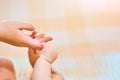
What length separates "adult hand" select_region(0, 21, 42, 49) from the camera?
0.74 meters

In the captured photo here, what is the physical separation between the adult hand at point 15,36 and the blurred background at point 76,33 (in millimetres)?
192

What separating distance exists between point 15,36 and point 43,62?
114 millimetres

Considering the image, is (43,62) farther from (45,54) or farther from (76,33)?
(76,33)

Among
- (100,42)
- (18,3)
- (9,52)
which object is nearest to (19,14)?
(18,3)

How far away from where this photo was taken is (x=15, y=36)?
759mm

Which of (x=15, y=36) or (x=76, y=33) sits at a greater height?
(x=15, y=36)

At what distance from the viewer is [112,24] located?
3.75 ft

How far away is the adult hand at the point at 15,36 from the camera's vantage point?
74cm

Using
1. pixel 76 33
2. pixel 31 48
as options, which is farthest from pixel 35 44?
pixel 76 33

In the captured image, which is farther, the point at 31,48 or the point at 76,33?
the point at 76,33

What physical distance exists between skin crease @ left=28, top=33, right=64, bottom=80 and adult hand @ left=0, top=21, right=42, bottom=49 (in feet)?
0.09

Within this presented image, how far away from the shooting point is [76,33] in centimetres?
113

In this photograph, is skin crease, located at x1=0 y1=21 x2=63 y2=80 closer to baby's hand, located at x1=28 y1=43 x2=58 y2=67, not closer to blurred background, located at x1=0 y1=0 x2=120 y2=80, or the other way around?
baby's hand, located at x1=28 y1=43 x2=58 y2=67

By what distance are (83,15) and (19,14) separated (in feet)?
1.03
